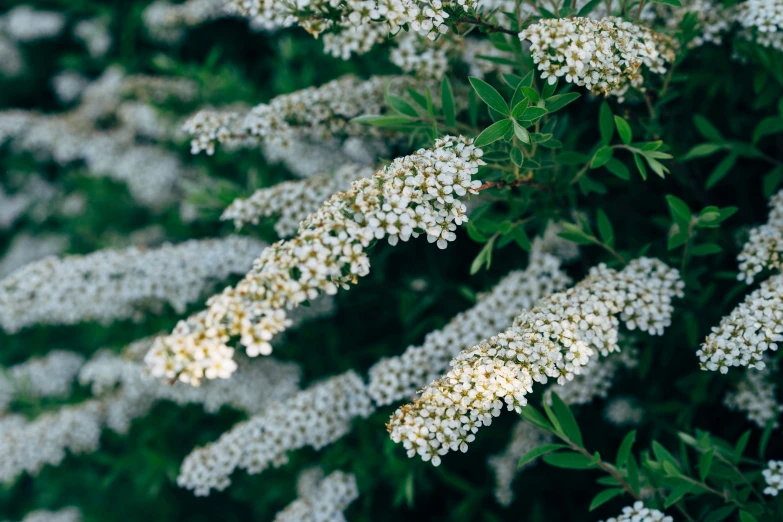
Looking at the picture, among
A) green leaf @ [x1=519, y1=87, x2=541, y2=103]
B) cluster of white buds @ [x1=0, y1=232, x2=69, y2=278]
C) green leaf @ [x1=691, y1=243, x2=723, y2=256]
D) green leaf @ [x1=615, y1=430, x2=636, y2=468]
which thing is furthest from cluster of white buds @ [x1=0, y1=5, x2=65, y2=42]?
green leaf @ [x1=615, y1=430, x2=636, y2=468]

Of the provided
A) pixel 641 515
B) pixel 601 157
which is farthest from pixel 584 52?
pixel 641 515

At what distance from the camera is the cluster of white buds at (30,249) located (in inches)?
207

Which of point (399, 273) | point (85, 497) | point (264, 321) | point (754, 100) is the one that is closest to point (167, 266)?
point (399, 273)

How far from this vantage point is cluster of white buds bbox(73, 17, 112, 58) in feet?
17.1

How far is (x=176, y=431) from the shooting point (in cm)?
400

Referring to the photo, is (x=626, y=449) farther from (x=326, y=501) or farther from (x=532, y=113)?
(x=326, y=501)

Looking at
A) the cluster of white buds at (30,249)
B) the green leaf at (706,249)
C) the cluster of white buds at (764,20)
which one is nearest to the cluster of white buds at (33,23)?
the cluster of white buds at (30,249)

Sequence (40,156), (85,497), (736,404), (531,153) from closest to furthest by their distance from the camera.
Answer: (531,153)
(736,404)
(85,497)
(40,156)

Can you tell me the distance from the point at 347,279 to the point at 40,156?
15.3 ft

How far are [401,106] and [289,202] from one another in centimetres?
66

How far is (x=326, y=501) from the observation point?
2.95 meters

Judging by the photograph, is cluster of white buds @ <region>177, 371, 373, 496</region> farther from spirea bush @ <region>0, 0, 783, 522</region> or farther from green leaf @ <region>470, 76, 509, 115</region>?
green leaf @ <region>470, 76, 509, 115</region>

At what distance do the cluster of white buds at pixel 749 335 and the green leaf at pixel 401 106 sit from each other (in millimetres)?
1306

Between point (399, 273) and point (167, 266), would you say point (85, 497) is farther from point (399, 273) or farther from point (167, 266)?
point (399, 273)
